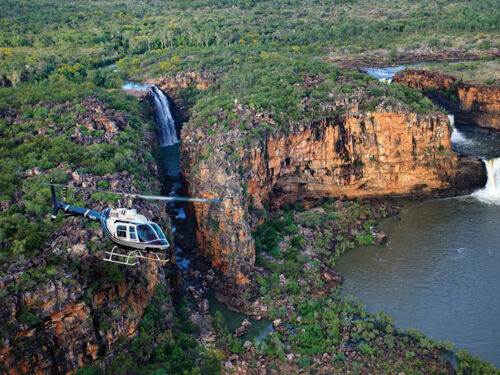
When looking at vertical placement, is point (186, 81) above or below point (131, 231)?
above

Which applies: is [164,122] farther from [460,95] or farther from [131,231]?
[131,231]

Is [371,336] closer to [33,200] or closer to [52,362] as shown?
[52,362]

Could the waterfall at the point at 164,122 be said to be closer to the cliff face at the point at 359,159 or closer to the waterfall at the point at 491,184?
the cliff face at the point at 359,159

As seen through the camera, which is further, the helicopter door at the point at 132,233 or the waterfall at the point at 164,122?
the waterfall at the point at 164,122

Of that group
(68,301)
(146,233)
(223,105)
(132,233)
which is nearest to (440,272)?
(223,105)

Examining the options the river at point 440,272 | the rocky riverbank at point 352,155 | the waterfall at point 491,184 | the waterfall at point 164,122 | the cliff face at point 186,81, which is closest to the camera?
the river at point 440,272

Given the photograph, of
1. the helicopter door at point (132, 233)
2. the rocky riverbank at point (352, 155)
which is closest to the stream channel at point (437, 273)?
the rocky riverbank at point (352, 155)

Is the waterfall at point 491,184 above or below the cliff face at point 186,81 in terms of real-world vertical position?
below
